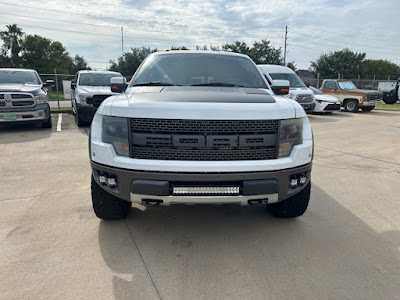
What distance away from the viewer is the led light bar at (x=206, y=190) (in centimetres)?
252

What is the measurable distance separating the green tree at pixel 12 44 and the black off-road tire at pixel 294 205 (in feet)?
204

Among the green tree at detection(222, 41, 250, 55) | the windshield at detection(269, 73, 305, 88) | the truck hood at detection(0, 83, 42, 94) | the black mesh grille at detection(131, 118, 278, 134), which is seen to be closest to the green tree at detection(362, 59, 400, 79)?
the green tree at detection(222, 41, 250, 55)

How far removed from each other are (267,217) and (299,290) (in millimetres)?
1243

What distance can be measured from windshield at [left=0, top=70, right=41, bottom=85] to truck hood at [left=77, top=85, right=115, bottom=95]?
4.29ft

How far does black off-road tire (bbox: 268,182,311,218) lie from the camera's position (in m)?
3.21

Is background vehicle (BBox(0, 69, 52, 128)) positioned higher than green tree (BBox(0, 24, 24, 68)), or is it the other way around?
green tree (BBox(0, 24, 24, 68))

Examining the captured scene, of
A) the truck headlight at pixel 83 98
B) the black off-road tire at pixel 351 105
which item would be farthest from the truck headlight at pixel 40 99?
A: the black off-road tire at pixel 351 105

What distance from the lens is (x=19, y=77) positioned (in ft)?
→ 30.6

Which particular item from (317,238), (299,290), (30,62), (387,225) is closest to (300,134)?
(317,238)

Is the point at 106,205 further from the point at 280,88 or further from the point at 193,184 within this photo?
the point at 280,88

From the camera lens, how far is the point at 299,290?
228 centimetres

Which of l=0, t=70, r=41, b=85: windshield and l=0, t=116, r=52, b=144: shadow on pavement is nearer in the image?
l=0, t=116, r=52, b=144: shadow on pavement

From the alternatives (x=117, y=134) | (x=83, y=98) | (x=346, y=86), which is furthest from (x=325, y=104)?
(x=117, y=134)

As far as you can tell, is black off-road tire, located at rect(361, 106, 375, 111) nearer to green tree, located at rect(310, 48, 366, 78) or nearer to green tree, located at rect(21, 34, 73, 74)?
green tree, located at rect(310, 48, 366, 78)
